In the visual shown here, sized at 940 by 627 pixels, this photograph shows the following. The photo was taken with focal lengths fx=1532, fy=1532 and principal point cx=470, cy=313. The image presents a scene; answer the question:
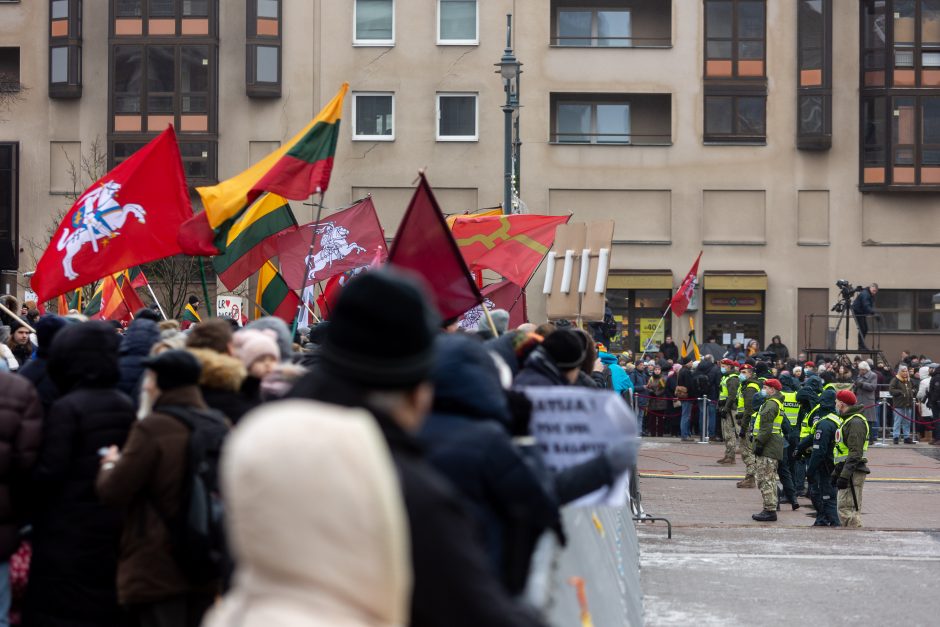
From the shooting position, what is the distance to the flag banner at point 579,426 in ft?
19.5

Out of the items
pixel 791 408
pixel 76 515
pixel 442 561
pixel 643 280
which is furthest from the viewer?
pixel 643 280

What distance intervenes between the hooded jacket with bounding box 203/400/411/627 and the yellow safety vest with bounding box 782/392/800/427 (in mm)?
17370

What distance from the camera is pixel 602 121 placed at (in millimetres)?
49438

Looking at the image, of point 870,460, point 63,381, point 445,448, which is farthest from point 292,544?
point 870,460

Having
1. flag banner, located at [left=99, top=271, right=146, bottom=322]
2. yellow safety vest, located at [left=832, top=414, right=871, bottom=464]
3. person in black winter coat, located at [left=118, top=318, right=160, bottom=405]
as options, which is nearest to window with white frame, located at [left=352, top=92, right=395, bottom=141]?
flag banner, located at [left=99, top=271, right=146, bottom=322]

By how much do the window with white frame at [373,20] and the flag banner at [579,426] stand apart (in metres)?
43.9

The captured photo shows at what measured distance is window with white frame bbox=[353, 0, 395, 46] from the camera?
1925 inches

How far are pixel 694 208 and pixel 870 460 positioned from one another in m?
21.4

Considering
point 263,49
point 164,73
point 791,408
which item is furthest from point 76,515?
point 164,73

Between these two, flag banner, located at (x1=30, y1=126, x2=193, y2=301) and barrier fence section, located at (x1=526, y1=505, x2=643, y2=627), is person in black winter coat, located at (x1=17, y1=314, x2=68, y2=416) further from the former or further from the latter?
flag banner, located at (x1=30, y1=126, x2=193, y2=301)

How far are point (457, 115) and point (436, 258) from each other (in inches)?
1591

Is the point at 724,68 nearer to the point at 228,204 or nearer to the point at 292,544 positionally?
the point at 228,204

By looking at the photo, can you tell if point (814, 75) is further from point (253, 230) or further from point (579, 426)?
point (579, 426)

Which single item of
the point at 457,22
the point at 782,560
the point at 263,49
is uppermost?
the point at 457,22
